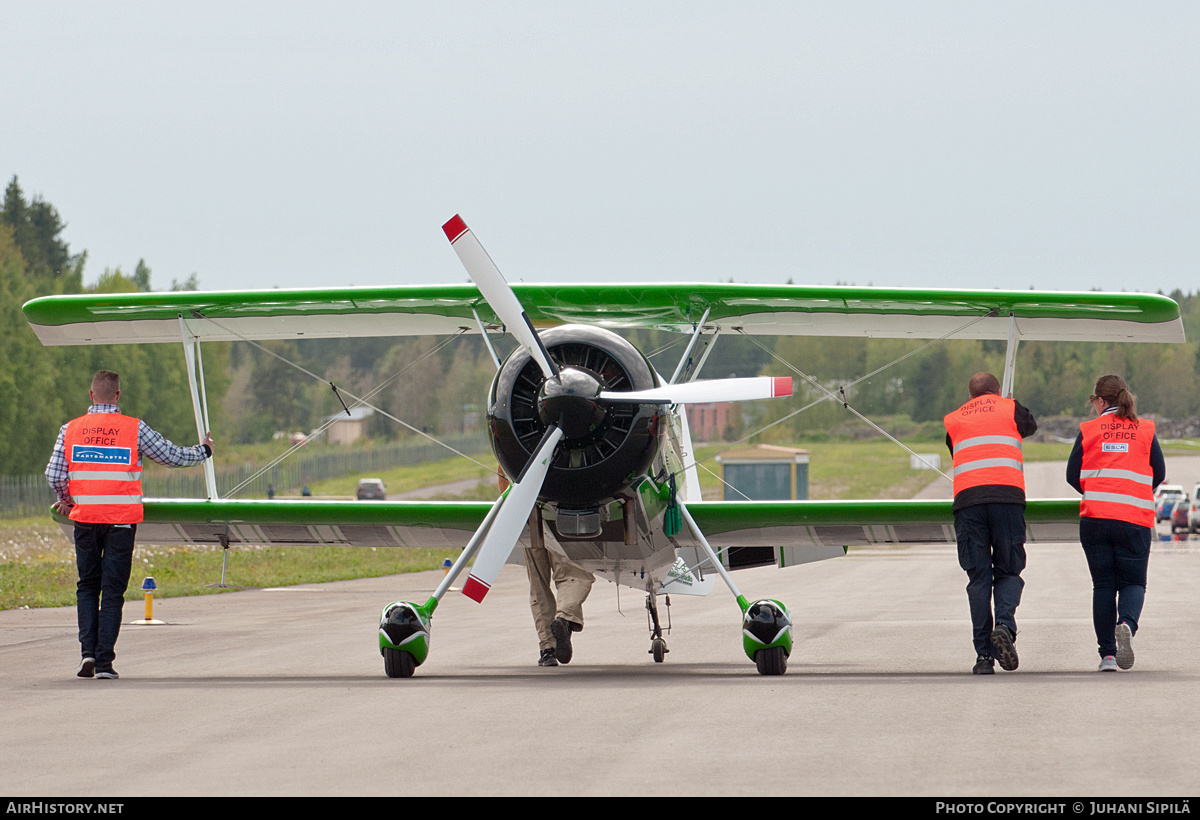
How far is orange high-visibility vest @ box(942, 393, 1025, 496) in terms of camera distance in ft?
31.6

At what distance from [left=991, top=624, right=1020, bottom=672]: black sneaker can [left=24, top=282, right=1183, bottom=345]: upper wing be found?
3606mm

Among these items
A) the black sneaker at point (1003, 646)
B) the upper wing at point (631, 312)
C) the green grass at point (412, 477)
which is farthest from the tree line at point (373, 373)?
the black sneaker at point (1003, 646)

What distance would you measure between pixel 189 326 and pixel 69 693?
17.9 ft

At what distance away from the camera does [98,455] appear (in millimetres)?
9945

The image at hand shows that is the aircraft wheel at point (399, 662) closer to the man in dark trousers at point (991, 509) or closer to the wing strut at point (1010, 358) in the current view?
the man in dark trousers at point (991, 509)

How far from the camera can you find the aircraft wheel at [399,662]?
9680 mm

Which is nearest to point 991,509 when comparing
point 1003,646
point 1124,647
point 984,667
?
point 1003,646

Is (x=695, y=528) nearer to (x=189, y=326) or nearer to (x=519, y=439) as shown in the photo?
(x=519, y=439)

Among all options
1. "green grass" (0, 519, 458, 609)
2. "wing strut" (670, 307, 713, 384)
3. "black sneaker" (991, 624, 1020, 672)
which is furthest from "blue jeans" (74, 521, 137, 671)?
"green grass" (0, 519, 458, 609)

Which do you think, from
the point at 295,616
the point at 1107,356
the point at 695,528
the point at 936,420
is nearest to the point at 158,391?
the point at 936,420

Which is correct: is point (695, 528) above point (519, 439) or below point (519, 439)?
below

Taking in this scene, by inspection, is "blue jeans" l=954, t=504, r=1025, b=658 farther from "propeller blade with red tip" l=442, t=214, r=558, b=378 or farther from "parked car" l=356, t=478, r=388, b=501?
"parked car" l=356, t=478, r=388, b=501

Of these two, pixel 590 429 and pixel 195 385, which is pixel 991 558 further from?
pixel 195 385

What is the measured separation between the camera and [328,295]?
12.4 m
